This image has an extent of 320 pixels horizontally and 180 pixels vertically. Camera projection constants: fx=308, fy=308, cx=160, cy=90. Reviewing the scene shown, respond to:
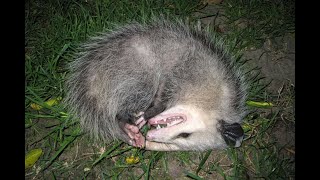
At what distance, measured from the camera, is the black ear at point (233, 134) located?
2174 millimetres

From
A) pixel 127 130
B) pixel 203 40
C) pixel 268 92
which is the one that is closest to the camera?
pixel 127 130

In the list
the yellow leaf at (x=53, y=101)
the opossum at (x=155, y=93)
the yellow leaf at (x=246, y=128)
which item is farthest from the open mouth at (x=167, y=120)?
the yellow leaf at (x=53, y=101)

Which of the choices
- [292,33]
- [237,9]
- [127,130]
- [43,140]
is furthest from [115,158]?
[292,33]

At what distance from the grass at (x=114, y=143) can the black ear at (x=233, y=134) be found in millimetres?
→ 213

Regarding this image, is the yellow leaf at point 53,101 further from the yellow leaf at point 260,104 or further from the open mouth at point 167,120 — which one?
the yellow leaf at point 260,104

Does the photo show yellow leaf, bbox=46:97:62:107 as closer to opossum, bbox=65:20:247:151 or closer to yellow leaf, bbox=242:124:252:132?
opossum, bbox=65:20:247:151

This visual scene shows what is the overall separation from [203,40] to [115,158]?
1.14 m

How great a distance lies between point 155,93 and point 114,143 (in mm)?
493

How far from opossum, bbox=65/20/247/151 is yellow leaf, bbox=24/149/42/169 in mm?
360

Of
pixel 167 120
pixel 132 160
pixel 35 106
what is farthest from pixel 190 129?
pixel 35 106

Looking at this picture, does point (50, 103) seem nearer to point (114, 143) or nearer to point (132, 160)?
point (114, 143)

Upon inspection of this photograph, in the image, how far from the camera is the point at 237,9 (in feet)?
9.78

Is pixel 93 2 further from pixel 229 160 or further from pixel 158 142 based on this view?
pixel 229 160

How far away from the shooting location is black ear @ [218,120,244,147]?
2.17 metres
